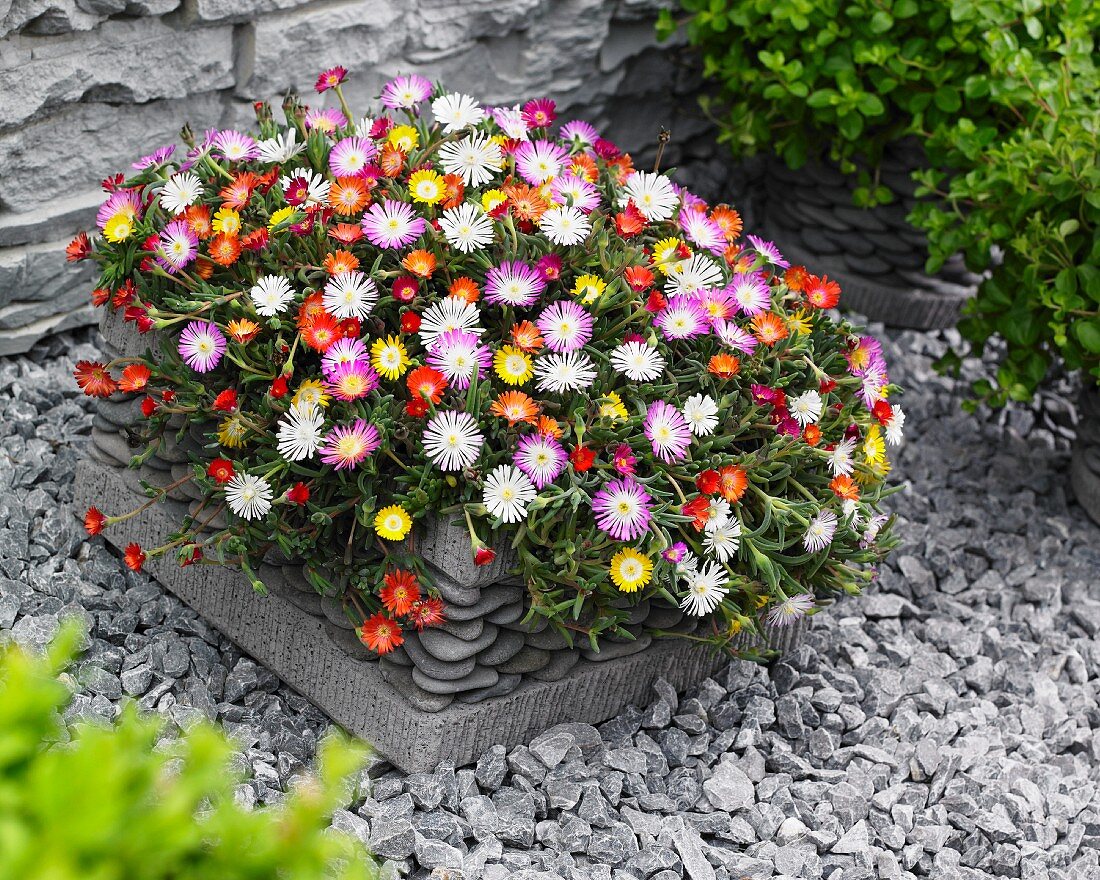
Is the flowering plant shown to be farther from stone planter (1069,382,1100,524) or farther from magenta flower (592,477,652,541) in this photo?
stone planter (1069,382,1100,524)

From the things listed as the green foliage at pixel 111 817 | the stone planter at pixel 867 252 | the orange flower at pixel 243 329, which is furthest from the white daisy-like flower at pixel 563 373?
the stone planter at pixel 867 252

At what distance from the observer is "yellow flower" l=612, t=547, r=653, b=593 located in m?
1.80

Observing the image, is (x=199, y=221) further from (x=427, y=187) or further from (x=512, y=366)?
(x=512, y=366)

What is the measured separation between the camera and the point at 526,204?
202 centimetres

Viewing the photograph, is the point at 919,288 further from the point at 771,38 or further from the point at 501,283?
the point at 501,283

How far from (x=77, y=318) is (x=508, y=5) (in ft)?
4.35

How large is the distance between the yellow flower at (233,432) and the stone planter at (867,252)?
2105 mm

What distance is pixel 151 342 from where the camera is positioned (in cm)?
209

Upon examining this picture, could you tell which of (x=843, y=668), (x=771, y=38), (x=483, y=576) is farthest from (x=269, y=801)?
(x=771, y=38)

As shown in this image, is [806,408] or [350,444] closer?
[350,444]

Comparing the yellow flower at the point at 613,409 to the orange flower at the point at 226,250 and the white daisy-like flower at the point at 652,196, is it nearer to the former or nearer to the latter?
the white daisy-like flower at the point at 652,196

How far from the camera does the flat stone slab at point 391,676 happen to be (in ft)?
6.25

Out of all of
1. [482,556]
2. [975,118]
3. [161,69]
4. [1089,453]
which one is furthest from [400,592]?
[975,118]

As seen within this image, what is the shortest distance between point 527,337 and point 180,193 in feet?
2.12
